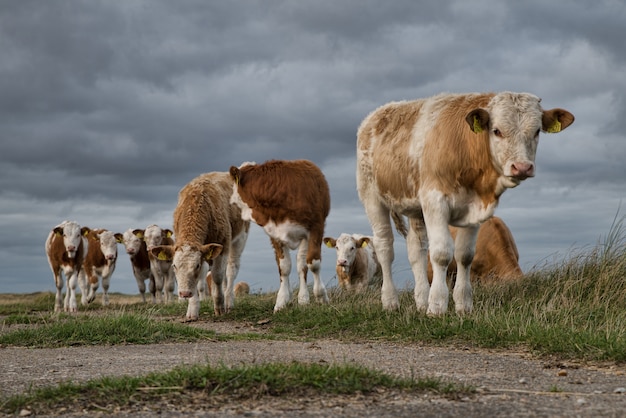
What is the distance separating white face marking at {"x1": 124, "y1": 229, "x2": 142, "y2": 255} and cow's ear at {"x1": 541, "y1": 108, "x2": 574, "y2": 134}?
16886mm

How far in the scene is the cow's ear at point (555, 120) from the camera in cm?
1030

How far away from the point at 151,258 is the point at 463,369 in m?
17.0

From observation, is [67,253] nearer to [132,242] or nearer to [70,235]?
[70,235]

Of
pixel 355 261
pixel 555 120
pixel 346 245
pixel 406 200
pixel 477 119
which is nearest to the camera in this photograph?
pixel 477 119

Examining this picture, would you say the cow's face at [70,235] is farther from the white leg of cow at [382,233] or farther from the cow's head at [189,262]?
the white leg of cow at [382,233]

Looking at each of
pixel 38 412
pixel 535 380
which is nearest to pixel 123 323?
pixel 38 412

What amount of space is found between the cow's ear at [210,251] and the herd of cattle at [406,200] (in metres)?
0.02

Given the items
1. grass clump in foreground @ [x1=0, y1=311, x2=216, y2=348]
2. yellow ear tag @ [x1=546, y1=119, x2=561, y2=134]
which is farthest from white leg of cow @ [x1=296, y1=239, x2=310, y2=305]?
yellow ear tag @ [x1=546, y1=119, x2=561, y2=134]

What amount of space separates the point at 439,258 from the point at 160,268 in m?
13.7

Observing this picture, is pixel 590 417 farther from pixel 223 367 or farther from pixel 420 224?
pixel 420 224

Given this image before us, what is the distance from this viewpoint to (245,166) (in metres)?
15.1

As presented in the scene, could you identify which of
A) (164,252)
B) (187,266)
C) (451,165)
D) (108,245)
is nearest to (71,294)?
(108,245)

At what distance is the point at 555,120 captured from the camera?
1030 cm

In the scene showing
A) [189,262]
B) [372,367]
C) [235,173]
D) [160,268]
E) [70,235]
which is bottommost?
[372,367]
